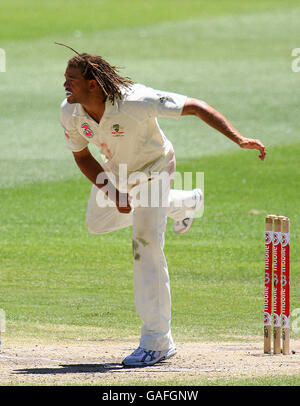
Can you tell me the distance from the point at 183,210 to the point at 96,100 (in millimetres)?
2101

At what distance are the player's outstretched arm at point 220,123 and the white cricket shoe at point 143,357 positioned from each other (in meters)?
1.67

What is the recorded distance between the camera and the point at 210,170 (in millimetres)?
17406

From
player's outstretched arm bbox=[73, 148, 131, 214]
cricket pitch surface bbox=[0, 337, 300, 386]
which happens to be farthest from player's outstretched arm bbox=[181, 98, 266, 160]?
cricket pitch surface bbox=[0, 337, 300, 386]

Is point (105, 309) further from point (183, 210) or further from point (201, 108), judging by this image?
point (201, 108)

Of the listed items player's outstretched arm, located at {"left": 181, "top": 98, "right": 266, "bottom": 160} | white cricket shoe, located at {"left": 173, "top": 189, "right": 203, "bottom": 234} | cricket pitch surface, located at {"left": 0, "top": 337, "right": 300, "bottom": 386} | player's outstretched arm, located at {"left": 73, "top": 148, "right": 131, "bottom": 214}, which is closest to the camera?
cricket pitch surface, located at {"left": 0, "top": 337, "right": 300, "bottom": 386}

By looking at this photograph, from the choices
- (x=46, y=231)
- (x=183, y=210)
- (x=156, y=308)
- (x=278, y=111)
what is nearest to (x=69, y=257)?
(x=46, y=231)

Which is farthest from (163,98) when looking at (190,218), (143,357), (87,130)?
(190,218)

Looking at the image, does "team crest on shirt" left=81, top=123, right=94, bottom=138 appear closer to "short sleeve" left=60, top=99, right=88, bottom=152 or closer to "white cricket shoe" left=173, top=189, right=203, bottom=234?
"short sleeve" left=60, top=99, right=88, bottom=152

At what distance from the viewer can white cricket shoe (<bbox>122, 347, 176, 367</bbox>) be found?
726 centimetres

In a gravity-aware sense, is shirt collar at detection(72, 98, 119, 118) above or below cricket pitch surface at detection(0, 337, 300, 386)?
above

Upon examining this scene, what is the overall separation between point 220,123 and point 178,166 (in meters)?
10.7

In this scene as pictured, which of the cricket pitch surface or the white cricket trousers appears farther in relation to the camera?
the white cricket trousers

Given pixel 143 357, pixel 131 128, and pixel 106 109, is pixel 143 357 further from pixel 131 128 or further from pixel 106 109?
pixel 106 109

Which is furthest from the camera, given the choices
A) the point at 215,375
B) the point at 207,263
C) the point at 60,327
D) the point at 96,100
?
the point at 207,263
